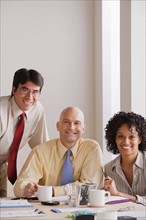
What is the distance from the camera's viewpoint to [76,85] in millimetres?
5328

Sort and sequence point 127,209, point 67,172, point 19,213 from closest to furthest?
point 19,213 < point 127,209 < point 67,172

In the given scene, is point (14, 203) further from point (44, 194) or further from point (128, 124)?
point (128, 124)

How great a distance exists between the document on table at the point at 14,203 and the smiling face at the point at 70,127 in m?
0.67

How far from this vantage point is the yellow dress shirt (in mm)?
3086

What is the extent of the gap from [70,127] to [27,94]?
1.66 ft

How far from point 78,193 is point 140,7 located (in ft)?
6.94

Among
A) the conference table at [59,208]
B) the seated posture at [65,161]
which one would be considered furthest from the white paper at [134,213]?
the seated posture at [65,161]

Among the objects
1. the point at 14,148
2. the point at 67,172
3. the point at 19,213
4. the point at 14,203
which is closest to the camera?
the point at 19,213

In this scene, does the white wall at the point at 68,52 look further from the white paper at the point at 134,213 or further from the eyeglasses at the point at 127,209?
the white paper at the point at 134,213

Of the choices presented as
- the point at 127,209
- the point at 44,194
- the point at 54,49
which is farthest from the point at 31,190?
the point at 54,49

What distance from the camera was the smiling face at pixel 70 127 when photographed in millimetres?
3182

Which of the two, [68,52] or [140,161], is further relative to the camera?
[68,52]

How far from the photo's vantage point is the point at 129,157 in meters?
3.16

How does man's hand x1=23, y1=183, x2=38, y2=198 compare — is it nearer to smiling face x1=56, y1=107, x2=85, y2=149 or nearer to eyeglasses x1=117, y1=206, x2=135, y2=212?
smiling face x1=56, y1=107, x2=85, y2=149
